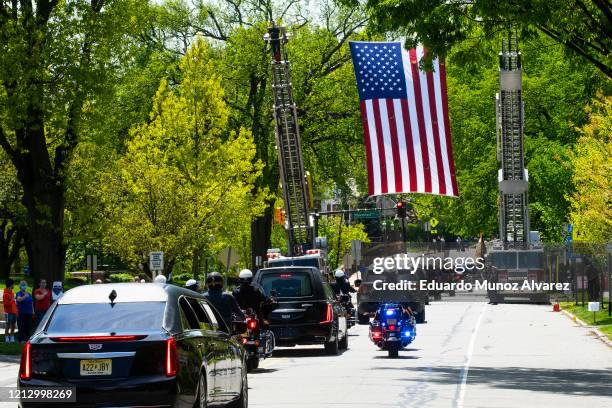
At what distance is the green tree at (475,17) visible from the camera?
22.5 meters

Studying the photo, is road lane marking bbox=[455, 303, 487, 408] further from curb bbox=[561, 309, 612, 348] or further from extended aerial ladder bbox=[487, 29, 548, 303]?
extended aerial ladder bbox=[487, 29, 548, 303]

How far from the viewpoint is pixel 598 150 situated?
49156 mm

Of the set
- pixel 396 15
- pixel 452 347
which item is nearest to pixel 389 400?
pixel 396 15

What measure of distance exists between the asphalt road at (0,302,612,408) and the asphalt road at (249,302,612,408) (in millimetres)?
13

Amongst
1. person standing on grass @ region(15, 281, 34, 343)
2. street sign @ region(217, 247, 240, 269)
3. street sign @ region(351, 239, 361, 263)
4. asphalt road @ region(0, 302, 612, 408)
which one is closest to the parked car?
asphalt road @ region(0, 302, 612, 408)

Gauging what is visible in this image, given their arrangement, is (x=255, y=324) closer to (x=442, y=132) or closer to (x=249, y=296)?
(x=249, y=296)

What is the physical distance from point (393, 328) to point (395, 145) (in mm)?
16523

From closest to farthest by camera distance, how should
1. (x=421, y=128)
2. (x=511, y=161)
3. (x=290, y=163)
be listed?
1. (x=421, y=128)
2. (x=290, y=163)
3. (x=511, y=161)

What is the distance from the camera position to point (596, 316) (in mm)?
45156

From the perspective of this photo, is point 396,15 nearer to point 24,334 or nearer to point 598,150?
point 24,334

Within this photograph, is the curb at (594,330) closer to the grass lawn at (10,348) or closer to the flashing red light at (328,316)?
the flashing red light at (328,316)

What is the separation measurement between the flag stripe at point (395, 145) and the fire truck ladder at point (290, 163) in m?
10.9

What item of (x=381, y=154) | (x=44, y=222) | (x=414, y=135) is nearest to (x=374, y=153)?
(x=381, y=154)

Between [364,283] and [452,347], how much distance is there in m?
12.7
